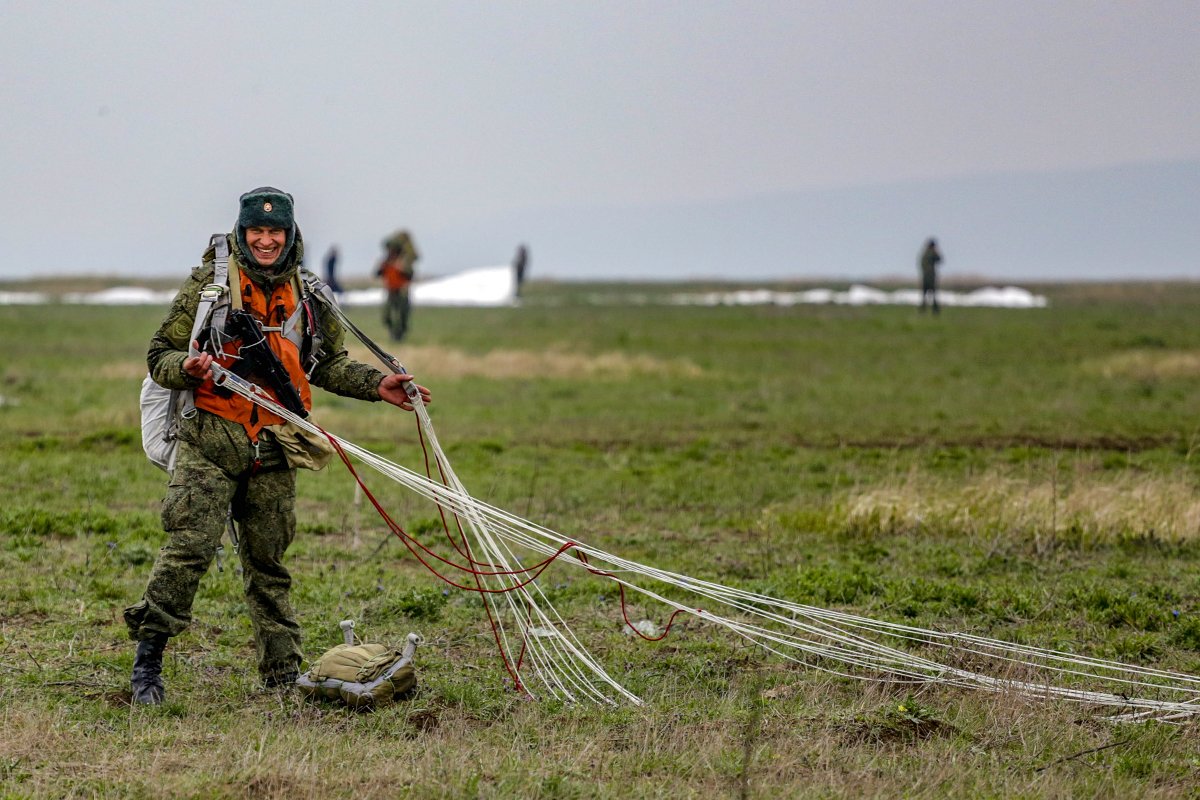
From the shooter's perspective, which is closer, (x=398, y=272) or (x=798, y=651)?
(x=798, y=651)

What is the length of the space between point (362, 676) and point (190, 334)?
5.44 feet

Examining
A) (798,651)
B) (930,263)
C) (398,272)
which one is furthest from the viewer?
(930,263)

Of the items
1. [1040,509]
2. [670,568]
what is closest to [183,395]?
[670,568]

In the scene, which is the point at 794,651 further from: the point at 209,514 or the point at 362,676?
the point at 209,514

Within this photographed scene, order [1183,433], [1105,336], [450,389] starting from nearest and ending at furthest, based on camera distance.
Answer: [1183,433], [450,389], [1105,336]

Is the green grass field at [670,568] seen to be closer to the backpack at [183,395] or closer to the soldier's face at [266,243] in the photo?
the backpack at [183,395]

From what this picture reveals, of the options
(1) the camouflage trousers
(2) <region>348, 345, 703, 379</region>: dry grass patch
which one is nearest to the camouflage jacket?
(1) the camouflage trousers

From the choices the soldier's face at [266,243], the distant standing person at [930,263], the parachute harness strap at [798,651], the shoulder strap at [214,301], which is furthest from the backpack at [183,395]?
the distant standing person at [930,263]

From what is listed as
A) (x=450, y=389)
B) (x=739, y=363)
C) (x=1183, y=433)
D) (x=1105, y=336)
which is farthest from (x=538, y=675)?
(x=1105, y=336)

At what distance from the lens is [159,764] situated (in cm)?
474

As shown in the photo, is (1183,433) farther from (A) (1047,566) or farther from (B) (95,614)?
(B) (95,614)

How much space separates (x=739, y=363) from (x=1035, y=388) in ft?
20.0

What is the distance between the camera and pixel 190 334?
5648mm

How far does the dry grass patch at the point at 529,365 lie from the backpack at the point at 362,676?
1565 centimetres
